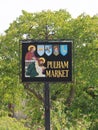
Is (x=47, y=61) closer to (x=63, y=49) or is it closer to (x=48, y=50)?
(x=48, y=50)

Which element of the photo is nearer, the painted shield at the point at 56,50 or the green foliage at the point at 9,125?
the painted shield at the point at 56,50

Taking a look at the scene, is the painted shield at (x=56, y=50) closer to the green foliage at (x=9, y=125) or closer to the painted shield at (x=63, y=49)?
the painted shield at (x=63, y=49)

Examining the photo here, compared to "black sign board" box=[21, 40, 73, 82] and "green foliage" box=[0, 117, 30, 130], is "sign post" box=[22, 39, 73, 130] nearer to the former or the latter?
"black sign board" box=[21, 40, 73, 82]

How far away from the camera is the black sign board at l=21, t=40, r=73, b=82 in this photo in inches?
567

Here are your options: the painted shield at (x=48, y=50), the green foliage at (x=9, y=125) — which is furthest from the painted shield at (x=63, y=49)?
the green foliage at (x=9, y=125)

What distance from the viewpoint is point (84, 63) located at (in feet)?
94.4

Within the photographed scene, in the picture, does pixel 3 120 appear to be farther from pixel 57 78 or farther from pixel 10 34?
pixel 10 34

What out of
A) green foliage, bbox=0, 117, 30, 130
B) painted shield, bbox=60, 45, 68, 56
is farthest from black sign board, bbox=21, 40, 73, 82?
green foliage, bbox=0, 117, 30, 130

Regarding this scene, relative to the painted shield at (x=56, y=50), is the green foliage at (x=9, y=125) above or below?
below

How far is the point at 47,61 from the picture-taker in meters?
14.6

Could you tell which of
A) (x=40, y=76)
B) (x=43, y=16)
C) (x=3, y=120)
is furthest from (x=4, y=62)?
(x=40, y=76)

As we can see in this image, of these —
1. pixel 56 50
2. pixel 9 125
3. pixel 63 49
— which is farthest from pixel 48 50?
pixel 9 125

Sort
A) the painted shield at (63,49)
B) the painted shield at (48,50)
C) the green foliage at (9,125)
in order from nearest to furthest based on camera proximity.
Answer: the painted shield at (48,50)
the painted shield at (63,49)
the green foliage at (9,125)

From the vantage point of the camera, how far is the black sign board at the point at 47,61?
14.4 m
